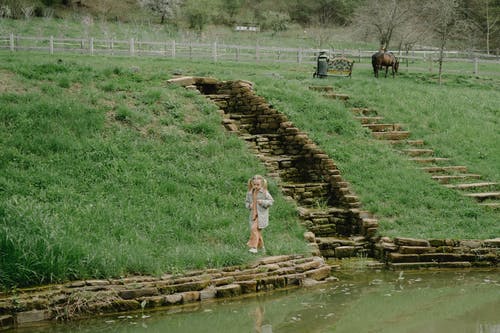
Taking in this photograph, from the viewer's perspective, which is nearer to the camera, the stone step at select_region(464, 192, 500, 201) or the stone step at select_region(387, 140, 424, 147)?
the stone step at select_region(464, 192, 500, 201)

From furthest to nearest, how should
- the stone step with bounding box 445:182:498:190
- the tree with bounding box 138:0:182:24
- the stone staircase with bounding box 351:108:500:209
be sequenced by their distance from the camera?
the tree with bounding box 138:0:182:24 → the stone step with bounding box 445:182:498:190 → the stone staircase with bounding box 351:108:500:209

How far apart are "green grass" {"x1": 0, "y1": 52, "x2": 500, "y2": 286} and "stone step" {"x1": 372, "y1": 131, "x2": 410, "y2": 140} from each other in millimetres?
550

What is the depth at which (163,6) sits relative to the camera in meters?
53.1

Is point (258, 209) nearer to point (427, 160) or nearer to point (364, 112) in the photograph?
point (427, 160)

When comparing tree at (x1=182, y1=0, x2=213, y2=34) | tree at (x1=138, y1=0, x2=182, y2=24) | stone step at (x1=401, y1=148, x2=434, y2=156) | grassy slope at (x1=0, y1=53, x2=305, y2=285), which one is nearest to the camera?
grassy slope at (x1=0, y1=53, x2=305, y2=285)

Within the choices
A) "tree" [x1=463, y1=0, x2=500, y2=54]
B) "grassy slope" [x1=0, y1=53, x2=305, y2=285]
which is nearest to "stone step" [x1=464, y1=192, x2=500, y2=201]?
"grassy slope" [x1=0, y1=53, x2=305, y2=285]

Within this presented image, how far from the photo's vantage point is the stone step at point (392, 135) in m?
19.1

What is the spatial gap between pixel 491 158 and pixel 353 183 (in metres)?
5.72

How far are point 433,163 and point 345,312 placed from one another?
9547 mm

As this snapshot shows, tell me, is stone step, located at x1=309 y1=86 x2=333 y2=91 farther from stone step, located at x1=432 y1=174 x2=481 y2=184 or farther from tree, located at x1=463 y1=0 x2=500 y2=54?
tree, located at x1=463 y1=0 x2=500 y2=54

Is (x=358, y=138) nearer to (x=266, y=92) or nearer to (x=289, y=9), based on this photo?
(x=266, y=92)

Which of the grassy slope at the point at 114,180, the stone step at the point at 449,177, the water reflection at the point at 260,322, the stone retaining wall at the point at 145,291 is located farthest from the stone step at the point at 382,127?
the water reflection at the point at 260,322

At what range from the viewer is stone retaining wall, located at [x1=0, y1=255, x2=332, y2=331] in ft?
30.0

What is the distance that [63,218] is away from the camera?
11.6 meters
